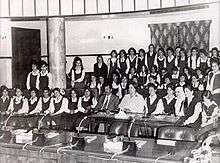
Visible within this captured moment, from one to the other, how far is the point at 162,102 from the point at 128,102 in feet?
0.64

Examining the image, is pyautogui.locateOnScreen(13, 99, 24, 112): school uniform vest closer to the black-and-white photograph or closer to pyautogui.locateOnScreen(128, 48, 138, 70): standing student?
the black-and-white photograph

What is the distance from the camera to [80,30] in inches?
76.8

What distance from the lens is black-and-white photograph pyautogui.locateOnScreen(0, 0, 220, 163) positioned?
1.55 metres

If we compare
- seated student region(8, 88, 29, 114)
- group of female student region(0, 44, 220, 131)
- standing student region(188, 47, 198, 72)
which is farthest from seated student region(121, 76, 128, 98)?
seated student region(8, 88, 29, 114)

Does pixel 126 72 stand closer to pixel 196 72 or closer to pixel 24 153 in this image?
pixel 196 72

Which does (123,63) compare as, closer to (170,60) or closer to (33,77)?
(170,60)

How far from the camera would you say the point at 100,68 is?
2.02 metres

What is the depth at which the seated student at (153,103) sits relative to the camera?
210 cm

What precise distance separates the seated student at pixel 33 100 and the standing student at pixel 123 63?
20.9 inches

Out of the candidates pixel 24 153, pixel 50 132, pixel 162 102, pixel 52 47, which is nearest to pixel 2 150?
pixel 24 153

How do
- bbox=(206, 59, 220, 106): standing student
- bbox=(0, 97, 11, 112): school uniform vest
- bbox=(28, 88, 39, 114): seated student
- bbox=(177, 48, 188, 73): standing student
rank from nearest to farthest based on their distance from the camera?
bbox=(206, 59, 220, 106): standing student → bbox=(177, 48, 188, 73): standing student → bbox=(0, 97, 11, 112): school uniform vest → bbox=(28, 88, 39, 114): seated student

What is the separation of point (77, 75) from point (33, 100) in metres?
0.30

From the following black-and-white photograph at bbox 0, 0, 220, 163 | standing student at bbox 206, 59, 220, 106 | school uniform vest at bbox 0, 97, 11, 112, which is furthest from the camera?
school uniform vest at bbox 0, 97, 11, 112

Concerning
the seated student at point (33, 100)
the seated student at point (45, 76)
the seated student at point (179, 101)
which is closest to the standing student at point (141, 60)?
the seated student at point (179, 101)
